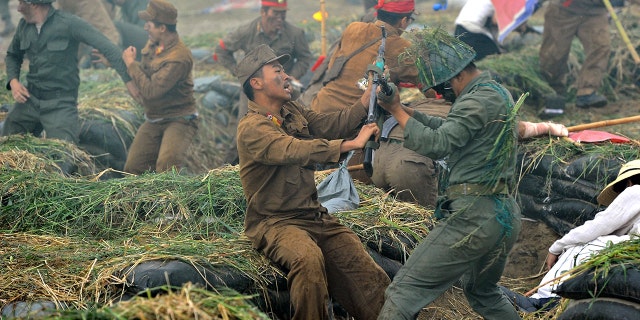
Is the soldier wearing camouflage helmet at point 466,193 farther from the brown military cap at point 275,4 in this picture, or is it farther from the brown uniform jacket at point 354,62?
the brown military cap at point 275,4

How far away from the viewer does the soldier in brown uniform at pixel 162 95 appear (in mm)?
8727

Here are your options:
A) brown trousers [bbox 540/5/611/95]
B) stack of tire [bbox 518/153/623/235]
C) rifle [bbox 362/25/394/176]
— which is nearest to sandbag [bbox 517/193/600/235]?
stack of tire [bbox 518/153/623/235]

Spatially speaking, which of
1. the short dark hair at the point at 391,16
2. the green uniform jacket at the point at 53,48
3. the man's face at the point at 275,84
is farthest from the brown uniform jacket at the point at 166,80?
the man's face at the point at 275,84

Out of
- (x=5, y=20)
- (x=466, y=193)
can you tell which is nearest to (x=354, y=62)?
(x=466, y=193)

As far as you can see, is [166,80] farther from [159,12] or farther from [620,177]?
[620,177]

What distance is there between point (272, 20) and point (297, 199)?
5.31 meters

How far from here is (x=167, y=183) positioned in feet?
22.7

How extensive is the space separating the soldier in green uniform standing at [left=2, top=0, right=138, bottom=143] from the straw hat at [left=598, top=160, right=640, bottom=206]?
471 cm

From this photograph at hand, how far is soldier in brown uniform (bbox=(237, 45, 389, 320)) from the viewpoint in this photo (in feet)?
16.7

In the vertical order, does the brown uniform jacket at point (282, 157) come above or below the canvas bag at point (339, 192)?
above

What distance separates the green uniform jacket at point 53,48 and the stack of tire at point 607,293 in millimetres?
5399

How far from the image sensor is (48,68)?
885 centimetres

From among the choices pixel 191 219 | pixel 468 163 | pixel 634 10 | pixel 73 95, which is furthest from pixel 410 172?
pixel 634 10

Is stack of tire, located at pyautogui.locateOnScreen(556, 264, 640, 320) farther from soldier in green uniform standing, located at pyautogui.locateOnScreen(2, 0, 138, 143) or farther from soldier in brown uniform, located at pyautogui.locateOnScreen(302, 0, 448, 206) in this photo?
soldier in green uniform standing, located at pyautogui.locateOnScreen(2, 0, 138, 143)
